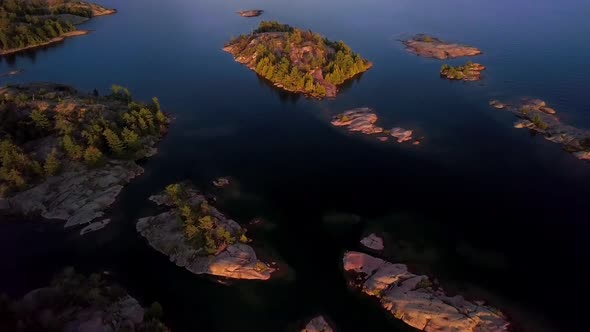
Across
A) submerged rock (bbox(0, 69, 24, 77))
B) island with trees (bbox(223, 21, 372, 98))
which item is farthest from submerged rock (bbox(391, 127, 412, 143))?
submerged rock (bbox(0, 69, 24, 77))

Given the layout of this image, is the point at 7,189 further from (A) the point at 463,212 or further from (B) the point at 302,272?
(A) the point at 463,212

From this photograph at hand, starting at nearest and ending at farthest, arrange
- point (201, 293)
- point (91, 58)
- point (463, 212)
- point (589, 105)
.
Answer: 1. point (201, 293)
2. point (463, 212)
3. point (589, 105)
4. point (91, 58)

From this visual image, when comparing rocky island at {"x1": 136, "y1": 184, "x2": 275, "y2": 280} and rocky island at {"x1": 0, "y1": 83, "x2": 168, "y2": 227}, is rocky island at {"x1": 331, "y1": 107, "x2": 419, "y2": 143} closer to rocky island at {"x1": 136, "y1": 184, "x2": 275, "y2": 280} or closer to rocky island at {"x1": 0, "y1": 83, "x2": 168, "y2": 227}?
rocky island at {"x1": 136, "y1": 184, "x2": 275, "y2": 280}

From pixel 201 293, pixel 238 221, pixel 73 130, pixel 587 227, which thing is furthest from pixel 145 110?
pixel 587 227

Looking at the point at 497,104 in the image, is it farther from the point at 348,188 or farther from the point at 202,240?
the point at 202,240

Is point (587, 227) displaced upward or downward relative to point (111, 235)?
upward

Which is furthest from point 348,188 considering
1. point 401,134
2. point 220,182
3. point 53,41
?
point 53,41
